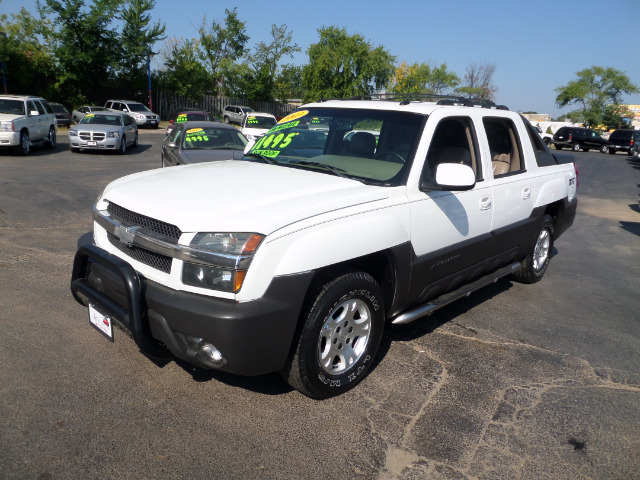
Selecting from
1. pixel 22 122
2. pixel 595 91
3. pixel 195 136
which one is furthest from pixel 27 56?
pixel 595 91

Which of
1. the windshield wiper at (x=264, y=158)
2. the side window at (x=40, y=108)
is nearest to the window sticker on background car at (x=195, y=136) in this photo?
the windshield wiper at (x=264, y=158)

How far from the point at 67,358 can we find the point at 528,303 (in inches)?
170

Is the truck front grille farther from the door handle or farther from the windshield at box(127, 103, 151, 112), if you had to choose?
the windshield at box(127, 103, 151, 112)

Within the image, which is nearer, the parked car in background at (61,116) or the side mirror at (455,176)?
the side mirror at (455,176)

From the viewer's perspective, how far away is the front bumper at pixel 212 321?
9.19 ft

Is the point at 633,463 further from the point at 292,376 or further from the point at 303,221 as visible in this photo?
the point at 303,221

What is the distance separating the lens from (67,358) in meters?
3.77

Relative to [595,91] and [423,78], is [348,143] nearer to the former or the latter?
[423,78]

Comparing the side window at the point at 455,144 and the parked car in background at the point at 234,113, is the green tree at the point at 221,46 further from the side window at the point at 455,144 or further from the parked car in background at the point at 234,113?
the side window at the point at 455,144

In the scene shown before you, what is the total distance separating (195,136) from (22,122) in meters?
8.81

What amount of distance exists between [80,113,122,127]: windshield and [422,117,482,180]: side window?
17.0m

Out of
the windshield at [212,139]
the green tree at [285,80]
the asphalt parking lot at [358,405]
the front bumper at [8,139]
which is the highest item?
the green tree at [285,80]

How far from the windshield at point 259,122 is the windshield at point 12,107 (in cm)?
727

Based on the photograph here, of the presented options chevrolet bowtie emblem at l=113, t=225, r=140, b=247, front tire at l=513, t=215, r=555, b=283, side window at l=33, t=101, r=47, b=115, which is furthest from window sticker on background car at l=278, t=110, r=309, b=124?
side window at l=33, t=101, r=47, b=115
